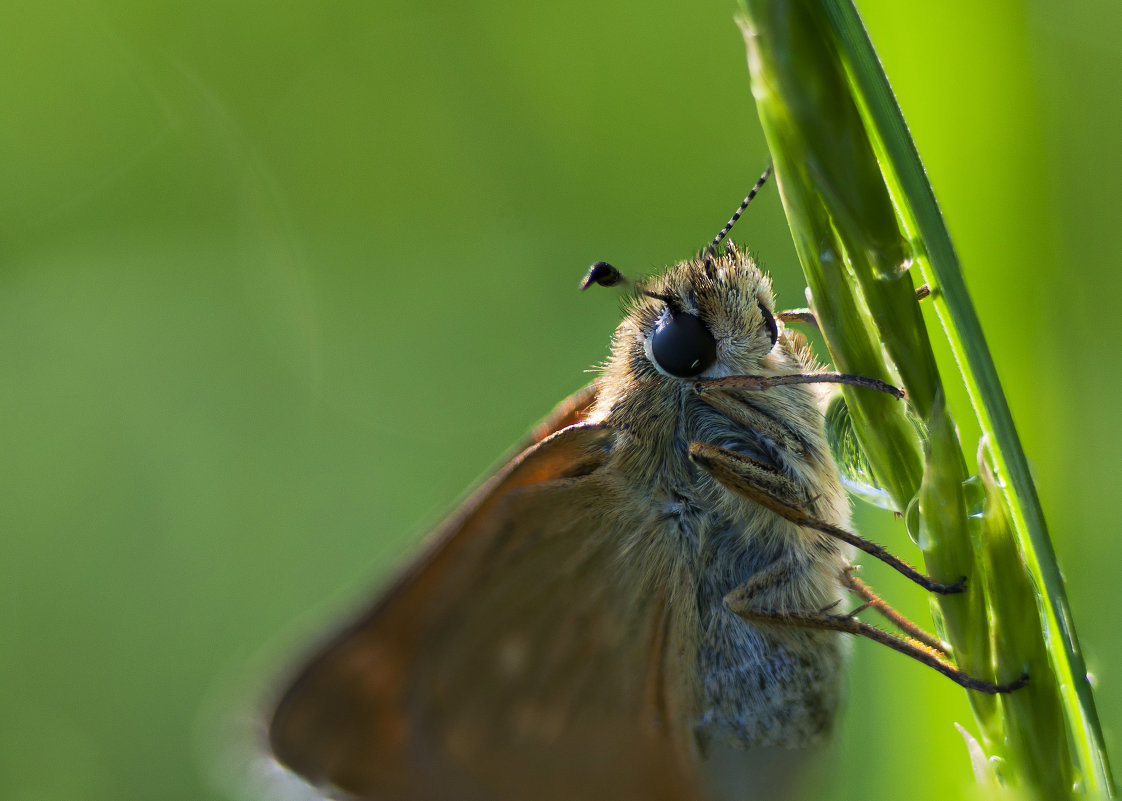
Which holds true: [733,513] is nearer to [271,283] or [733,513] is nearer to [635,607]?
[635,607]

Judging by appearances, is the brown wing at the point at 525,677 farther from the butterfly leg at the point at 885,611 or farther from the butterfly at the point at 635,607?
the butterfly leg at the point at 885,611

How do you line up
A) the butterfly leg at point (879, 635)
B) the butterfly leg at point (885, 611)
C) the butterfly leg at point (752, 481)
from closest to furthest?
the butterfly leg at point (879, 635) < the butterfly leg at point (885, 611) < the butterfly leg at point (752, 481)

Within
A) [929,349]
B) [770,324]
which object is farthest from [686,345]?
[929,349]

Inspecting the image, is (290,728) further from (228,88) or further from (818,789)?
(228,88)

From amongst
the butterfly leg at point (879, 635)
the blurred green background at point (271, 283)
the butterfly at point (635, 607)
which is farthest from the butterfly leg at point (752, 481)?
the blurred green background at point (271, 283)

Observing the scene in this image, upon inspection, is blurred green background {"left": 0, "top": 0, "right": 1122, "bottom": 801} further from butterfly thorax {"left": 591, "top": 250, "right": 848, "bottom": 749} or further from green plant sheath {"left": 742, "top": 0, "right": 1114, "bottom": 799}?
green plant sheath {"left": 742, "top": 0, "right": 1114, "bottom": 799}

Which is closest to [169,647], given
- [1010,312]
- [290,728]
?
[290,728]

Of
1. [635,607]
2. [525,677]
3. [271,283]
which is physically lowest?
[525,677]
